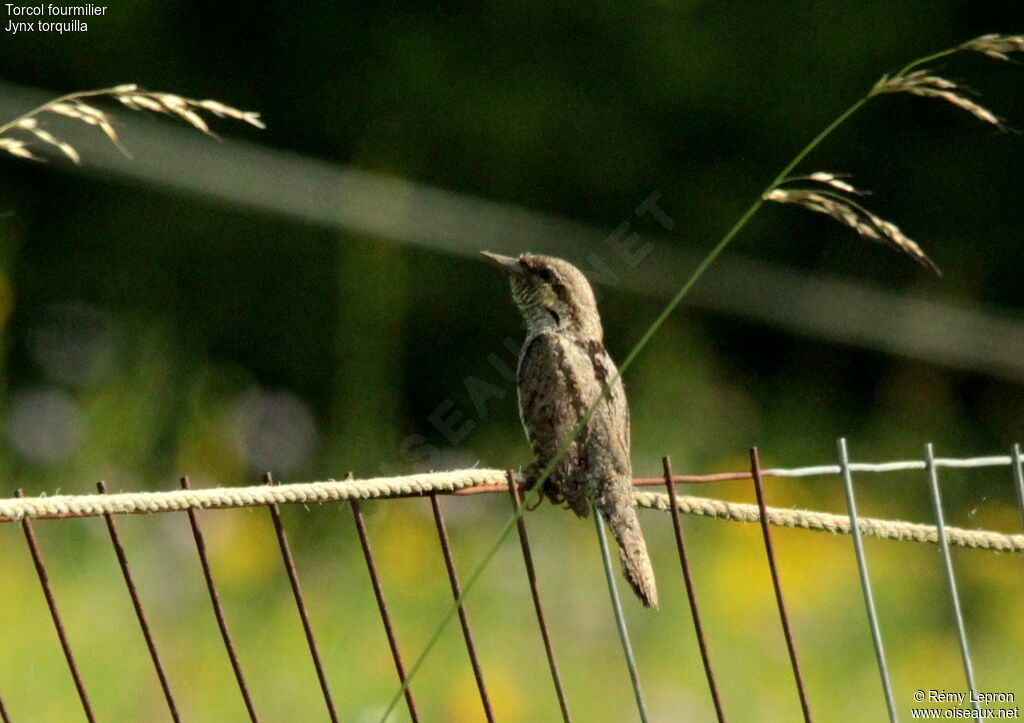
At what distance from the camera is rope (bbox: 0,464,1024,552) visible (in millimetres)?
2182

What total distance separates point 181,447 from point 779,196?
3804mm

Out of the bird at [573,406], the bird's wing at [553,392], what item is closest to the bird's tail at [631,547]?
the bird at [573,406]

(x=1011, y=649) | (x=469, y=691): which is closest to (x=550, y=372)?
(x=469, y=691)

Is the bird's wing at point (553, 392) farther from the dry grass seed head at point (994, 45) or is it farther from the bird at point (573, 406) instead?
the dry grass seed head at point (994, 45)

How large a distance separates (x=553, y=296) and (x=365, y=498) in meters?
1.88

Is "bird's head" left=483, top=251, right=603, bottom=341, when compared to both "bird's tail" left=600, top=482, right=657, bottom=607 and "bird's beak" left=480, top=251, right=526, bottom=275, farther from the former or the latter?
"bird's tail" left=600, top=482, right=657, bottom=607

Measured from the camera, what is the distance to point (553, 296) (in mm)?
4227

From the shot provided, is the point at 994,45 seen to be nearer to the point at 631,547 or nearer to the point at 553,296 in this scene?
the point at 631,547

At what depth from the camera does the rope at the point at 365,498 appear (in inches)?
85.9

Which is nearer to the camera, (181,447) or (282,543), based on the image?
(282,543)

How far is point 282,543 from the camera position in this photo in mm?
2248

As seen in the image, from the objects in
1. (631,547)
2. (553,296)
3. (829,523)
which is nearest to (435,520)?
(829,523)

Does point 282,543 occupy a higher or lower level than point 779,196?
lower

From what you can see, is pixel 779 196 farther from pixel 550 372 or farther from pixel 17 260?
pixel 17 260
